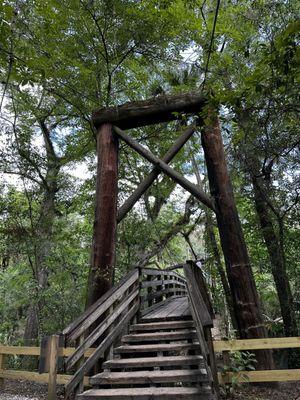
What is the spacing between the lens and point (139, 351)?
12.8 ft

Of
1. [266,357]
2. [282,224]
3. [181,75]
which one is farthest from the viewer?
[181,75]

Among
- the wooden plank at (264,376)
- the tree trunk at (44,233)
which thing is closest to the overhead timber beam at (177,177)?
the wooden plank at (264,376)

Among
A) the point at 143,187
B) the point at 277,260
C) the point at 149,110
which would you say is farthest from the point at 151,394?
the point at 277,260

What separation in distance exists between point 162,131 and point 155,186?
8.49ft

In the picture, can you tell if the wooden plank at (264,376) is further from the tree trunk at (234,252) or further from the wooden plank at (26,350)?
the wooden plank at (26,350)

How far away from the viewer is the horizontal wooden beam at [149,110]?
5641 millimetres

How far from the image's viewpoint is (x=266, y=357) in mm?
4598

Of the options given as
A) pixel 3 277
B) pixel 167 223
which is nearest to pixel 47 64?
pixel 167 223

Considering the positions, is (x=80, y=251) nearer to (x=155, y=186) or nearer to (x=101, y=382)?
(x=155, y=186)

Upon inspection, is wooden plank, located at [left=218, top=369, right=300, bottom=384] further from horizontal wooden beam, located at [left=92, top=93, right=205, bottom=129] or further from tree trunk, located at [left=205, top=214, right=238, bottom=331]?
tree trunk, located at [left=205, top=214, right=238, bottom=331]

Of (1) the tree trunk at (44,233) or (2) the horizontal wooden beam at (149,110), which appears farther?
(1) the tree trunk at (44,233)

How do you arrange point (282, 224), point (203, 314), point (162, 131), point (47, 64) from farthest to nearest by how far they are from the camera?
point (162, 131) → point (282, 224) → point (47, 64) → point (203, 314)

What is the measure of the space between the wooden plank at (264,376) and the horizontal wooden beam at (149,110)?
4338 millimetres

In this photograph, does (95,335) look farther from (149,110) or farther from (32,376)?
(149,110)
